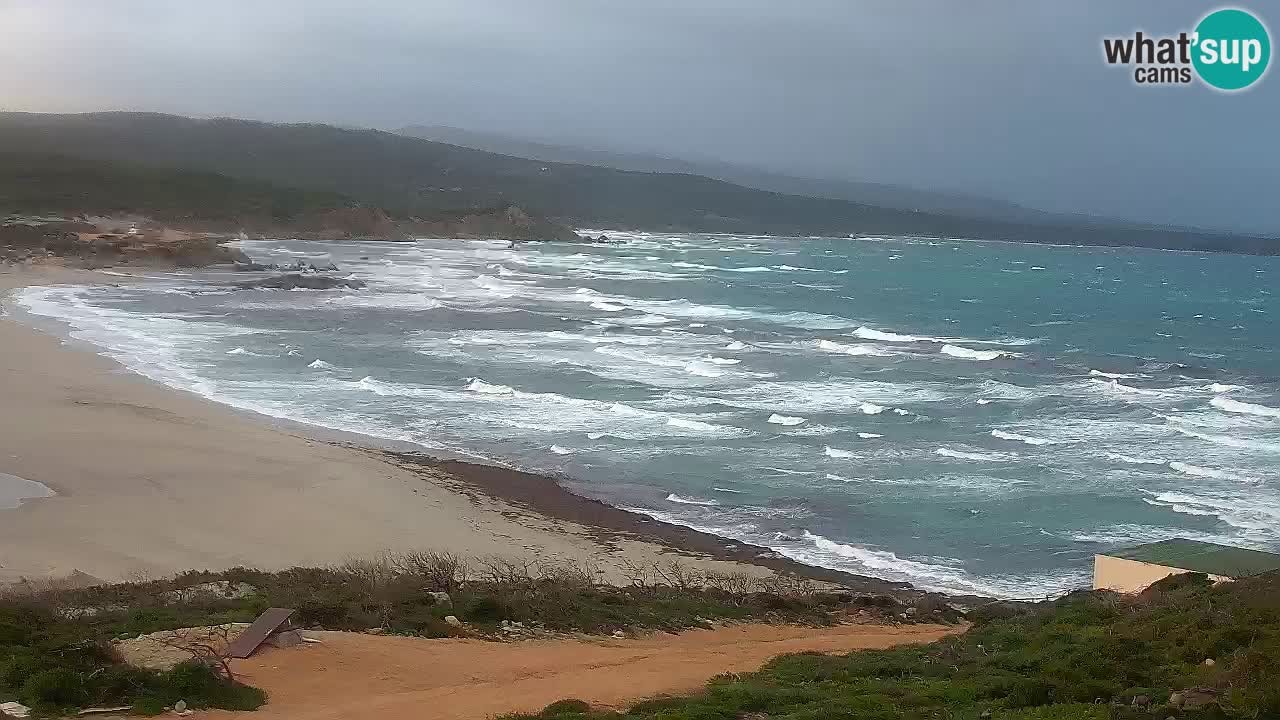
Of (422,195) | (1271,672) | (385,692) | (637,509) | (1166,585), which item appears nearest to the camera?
(1271,672)

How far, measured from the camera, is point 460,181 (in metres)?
158

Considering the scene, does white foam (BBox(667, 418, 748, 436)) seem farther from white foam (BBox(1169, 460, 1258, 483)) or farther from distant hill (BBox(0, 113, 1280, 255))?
distant hill (BBox(0, 113, 1280, 255))

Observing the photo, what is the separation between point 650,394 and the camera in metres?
32.8

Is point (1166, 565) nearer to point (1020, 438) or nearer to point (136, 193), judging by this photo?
point (1020, 438)

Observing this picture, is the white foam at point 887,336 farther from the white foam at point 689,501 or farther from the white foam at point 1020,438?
the white foam at point 689,501

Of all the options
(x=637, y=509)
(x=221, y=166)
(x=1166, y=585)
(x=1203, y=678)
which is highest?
(x=221, y=166)

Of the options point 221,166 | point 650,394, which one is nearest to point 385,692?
point 650,394

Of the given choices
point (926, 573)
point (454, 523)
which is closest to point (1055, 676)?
point (926, 573)

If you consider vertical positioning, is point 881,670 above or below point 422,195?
below

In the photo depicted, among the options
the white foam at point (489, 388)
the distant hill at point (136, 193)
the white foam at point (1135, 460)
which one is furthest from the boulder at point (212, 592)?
the distant hill at point (136, 193)

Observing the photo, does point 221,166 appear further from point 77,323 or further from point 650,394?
point 650,394

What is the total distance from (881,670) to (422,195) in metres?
132

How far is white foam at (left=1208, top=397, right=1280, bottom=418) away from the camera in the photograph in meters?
33.5

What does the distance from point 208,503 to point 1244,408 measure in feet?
102
